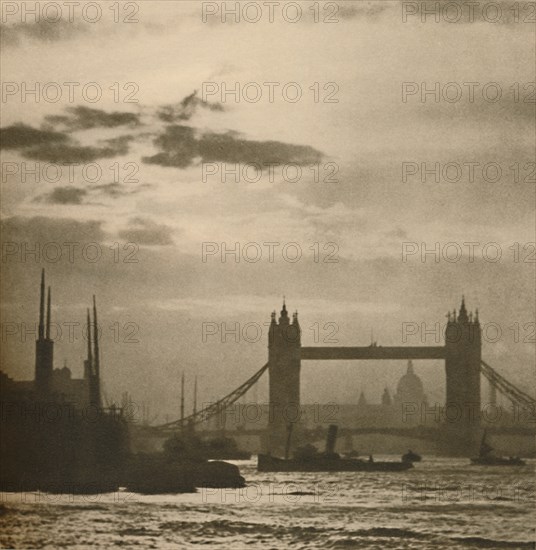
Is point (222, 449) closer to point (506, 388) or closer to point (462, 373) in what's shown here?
point (462, 373)

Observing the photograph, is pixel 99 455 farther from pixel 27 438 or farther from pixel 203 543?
pixel 203 543

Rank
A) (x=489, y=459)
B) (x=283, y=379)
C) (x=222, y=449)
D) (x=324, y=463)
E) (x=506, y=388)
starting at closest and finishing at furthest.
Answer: (x=506, y=388), (x=489, y=459), (x=283, y=379), (x=222, y=449), (x=324, y=463)

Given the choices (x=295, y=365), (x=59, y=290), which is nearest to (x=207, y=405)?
(x=295, y=365)

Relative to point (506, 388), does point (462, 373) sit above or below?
above

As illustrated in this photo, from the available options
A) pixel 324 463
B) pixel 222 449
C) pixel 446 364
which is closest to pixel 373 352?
pixel 446 364

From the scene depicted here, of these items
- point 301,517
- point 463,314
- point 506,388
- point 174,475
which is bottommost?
point 301,517

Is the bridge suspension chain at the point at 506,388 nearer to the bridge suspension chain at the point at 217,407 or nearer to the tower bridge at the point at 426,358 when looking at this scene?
the tower bridge at the point at 426,358

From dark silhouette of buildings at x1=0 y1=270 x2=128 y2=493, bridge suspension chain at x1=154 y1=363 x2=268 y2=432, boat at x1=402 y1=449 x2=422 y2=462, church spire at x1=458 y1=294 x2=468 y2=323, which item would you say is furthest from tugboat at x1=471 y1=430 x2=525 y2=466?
dark silhouette of buildings at x1=0 y1=270 x2=128 y2=493

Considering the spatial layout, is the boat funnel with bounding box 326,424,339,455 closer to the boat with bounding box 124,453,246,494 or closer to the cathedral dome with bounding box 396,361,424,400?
the cathedral dome with bounding box 396,361,424,400
